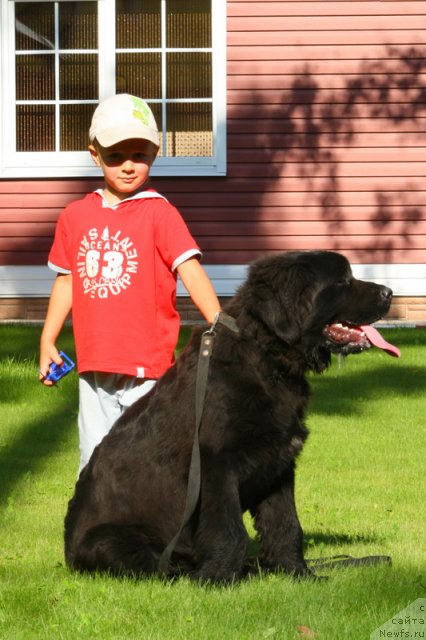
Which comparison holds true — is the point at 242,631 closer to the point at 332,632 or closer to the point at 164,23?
the point at 332,632

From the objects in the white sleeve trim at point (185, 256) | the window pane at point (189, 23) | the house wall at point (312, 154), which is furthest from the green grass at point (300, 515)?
the window pane at point (189, 23)

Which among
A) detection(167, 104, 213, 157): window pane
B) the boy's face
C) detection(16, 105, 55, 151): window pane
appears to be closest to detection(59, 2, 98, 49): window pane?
detection(16, 105, 55, 151): window pane

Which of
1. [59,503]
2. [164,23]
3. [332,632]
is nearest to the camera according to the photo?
[332,632]

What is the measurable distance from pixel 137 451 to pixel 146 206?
1.21 m

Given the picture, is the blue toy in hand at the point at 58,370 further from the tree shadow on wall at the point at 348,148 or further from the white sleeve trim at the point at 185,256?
the tree shadow on wall at the point at 348,148

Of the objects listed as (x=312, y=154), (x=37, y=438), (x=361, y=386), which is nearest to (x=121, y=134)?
(x=37, y=438)

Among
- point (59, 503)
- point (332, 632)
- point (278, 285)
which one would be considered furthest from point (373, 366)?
point (332, 632)

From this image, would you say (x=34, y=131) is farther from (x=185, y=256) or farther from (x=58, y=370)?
(x=185, y=256)

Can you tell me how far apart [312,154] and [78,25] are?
10.9 feet

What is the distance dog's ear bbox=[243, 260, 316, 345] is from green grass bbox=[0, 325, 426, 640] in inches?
40.2

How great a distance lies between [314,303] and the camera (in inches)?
203

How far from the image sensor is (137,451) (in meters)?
5.14

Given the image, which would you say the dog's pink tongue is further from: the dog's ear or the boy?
the boy

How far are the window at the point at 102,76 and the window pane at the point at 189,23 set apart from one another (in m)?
0.01
